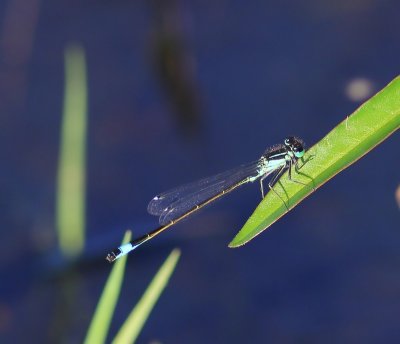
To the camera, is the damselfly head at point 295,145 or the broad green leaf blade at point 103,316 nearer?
the broad green leaf blade at point 103,316

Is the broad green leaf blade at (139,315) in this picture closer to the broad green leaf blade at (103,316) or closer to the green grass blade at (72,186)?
the broad green leaf blade at (103,316)

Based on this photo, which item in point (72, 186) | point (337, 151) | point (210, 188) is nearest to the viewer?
point (337, 151)

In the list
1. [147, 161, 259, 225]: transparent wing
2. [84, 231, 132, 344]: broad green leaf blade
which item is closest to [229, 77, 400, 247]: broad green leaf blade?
[84, 231, 132, 344]: broad green leaf blade

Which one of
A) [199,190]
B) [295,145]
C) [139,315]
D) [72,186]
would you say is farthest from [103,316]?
[295,145]

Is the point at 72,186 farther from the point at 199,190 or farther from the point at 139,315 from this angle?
the point at 139,315

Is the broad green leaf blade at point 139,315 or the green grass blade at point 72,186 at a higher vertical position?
the green grass blade at point 72,186

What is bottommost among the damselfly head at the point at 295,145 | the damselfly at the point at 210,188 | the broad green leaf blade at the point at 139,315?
the broad green leaf blade at the point at 139,315

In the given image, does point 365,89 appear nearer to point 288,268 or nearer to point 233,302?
point 288,268

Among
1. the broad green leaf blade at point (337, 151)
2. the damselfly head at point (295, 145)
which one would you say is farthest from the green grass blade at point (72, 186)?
the damselfly head at point (295, 145)
